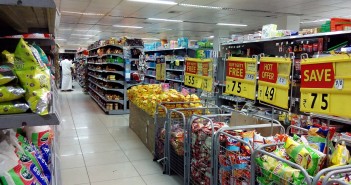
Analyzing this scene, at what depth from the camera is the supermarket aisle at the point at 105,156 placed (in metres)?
3.85

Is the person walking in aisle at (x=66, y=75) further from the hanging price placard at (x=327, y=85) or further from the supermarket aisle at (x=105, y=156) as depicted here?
the hanging price placard at (x=327, y=85)

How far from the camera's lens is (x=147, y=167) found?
14.0ft

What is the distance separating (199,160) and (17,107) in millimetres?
2403

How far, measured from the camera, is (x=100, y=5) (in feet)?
29.9

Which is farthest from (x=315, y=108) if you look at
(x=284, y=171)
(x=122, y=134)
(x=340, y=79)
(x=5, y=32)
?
(x=122, y=134)

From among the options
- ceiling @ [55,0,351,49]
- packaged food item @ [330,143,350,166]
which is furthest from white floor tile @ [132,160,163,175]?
ceiling @ [55,0,351,49]

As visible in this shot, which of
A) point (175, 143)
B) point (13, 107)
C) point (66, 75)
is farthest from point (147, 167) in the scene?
point (66, 75)

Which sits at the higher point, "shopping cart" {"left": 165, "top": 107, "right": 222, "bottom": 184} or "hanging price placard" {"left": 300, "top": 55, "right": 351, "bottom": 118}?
"hanging price placard" {"left": 300, "top": 55, "right": 351, "bottom": 118}

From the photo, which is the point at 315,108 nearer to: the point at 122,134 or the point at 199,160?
the point at 199,160

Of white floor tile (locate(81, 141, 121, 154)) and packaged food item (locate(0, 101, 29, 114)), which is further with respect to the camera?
white floor tile (locate(81, 141, 121, 154))

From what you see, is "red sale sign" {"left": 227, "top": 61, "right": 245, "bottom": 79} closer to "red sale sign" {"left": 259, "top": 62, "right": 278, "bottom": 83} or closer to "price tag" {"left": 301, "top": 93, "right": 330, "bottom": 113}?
"red sale sign" {"left": 259, "top": 62, "right": 278, "bottom": 83}

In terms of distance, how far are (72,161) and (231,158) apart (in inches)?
117

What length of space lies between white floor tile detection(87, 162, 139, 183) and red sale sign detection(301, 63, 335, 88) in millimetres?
2739

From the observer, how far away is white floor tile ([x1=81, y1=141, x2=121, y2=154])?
5039 millimetres
